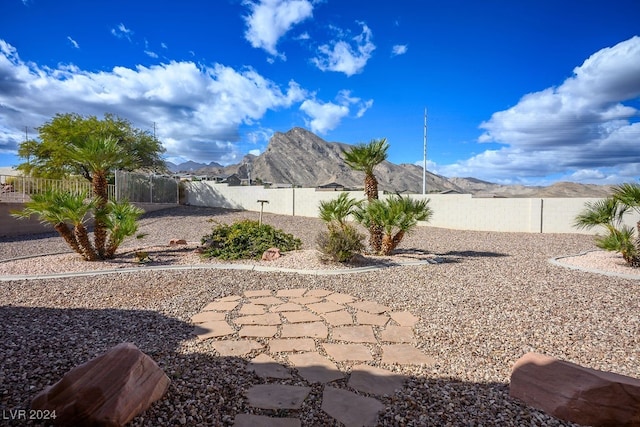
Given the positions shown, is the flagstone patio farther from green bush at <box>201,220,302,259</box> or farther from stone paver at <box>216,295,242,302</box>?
green bush at <box>201,220,302,259</box>

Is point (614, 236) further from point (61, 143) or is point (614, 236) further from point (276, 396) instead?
point (61, 143)

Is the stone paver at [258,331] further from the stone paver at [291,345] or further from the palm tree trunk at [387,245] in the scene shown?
the palm tree trunk at [387,245]

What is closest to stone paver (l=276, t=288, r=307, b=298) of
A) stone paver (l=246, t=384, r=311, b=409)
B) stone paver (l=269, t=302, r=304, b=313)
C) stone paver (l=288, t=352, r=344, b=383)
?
stone paver (l=269, t=302, r=304, b=313)

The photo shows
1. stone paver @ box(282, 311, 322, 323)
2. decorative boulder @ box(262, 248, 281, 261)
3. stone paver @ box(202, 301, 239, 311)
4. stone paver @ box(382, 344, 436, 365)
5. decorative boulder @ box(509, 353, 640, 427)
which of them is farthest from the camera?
decorative boulder @ box(262, 248, 281, 261)

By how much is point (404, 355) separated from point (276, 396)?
1333mm

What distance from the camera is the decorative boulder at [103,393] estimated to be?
6.46 feet

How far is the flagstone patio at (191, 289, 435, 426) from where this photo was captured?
2480 millimetres

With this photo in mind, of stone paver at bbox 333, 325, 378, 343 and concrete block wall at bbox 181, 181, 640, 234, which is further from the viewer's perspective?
concrete block wall at bbox 181, 181, 640, 234

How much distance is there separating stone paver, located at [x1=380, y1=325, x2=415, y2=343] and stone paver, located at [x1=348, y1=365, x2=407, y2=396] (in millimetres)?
684

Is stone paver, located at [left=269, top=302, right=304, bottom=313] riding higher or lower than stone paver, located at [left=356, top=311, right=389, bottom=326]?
higher

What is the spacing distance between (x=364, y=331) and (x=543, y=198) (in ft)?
47.3

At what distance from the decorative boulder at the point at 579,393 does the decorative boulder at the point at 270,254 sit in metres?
5.78

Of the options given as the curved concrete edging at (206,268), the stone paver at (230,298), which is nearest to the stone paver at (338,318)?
the stone paver at (230,298)

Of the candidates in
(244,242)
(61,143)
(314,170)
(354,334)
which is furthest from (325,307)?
(314,170)
